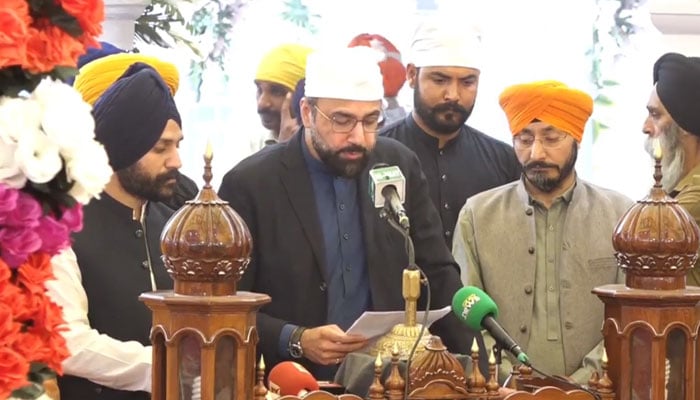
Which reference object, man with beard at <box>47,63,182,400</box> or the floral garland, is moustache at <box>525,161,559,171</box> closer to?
man with beard at <box>47,63,182,400</box>

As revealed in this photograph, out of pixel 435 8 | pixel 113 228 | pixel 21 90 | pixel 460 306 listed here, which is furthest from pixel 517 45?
pixel 21 90

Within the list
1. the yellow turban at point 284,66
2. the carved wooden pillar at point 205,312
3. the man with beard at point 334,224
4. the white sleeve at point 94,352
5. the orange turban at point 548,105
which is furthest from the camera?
the yellow turban at point 284,66

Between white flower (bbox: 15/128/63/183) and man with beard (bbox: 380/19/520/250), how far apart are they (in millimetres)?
3409

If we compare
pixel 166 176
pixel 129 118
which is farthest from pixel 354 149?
pixel 129 118

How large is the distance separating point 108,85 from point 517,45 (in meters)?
4.08

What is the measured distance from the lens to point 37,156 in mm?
2592

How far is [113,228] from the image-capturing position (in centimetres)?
460

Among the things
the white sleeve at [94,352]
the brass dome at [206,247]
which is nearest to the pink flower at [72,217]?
the brass dome at [206,247]

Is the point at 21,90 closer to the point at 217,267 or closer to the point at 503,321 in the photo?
the point at 217,267

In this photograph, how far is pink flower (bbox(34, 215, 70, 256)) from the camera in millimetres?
2631

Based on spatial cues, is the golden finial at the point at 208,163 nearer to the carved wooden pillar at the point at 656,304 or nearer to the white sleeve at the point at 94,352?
the white sleeve at the point at 94,352

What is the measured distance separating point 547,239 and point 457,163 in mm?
903

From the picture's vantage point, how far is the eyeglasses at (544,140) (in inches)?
209

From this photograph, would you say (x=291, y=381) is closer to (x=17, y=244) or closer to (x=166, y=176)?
(x=166, y=176)
